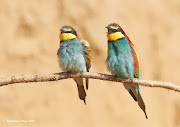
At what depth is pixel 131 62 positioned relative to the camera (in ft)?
9.05

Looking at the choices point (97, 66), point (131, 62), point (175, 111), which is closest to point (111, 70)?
point (131, 62)

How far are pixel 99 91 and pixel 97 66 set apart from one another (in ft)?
0.96

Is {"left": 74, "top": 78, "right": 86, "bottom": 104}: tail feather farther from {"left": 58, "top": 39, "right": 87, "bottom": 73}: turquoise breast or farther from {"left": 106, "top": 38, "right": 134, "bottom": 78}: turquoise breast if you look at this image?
{"left": 106, "top": 38, "right": 134, "bottom": 78}: turquoise breast

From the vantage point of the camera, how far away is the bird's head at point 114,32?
8.61ft

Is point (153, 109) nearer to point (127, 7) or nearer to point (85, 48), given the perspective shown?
point (127, 7)

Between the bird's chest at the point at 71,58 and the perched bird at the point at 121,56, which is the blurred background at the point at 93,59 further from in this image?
the perched bird at the point at 121,56

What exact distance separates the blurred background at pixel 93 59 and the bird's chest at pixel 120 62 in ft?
7.02

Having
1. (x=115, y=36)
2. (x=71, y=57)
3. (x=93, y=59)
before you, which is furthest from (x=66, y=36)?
(x=93, y=59)

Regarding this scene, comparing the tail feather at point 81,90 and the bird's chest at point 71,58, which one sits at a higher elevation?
the bird's chest at point 71,58

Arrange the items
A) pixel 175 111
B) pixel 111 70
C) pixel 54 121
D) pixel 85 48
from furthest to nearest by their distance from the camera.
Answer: pixel 175 111 → pixel 54 121 → pixel 85 48 → pixel 111 70

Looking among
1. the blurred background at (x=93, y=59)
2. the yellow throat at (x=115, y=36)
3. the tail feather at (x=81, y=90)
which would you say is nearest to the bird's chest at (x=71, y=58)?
the tail feather at (x=81, y=90)

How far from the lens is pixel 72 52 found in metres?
2.83

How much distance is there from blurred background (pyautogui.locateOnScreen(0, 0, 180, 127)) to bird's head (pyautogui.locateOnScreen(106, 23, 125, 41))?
222cm

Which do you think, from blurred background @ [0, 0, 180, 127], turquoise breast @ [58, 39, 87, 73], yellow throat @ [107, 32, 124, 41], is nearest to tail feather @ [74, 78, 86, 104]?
turquoise breast @ [58, 39, 87, 73]
